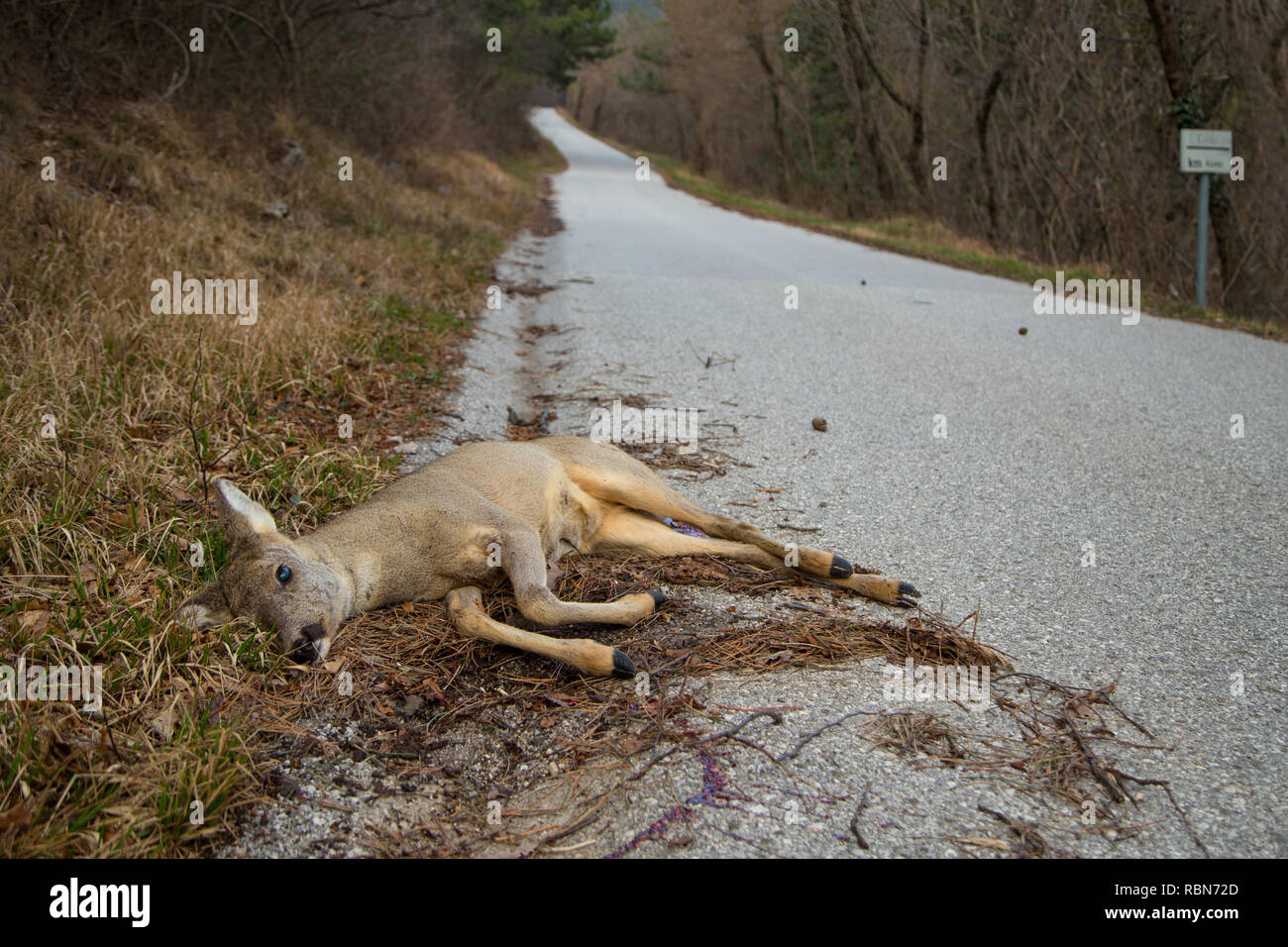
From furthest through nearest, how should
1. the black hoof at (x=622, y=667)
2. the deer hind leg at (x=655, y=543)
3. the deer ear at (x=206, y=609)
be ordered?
1. the deer hind leg at (x=655, y=543)
2. the deer ear at (x=206, y=609)
3. the black hoof at (x=622, y=667)

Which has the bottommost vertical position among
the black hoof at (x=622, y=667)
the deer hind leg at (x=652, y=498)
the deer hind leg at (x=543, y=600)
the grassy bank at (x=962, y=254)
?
the black hoof at (x=622, y=667)

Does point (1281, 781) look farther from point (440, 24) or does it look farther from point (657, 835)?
point (440, 24)

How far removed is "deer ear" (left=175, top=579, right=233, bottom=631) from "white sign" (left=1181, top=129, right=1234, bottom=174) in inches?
485

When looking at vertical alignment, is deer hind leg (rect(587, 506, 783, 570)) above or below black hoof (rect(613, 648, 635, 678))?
above

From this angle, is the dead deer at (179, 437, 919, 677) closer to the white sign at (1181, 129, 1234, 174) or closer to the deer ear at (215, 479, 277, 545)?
the deer ear at (215, 479, 277, 545)

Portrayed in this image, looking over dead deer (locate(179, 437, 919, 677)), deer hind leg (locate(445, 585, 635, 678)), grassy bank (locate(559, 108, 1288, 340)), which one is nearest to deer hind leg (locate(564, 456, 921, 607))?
dead deer (locate(179, 437, 919, 677))

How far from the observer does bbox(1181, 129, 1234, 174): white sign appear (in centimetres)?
1159

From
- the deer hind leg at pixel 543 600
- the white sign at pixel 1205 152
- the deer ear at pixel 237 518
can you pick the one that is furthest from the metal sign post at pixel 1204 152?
the deer ear at pixel 237 518

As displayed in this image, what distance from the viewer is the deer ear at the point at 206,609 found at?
3418mm

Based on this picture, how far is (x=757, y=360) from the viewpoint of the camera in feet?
28.8

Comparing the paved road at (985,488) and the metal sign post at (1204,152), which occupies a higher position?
the metal sign post at (1204,152)

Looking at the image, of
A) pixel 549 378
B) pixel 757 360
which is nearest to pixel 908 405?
pixel 757 360

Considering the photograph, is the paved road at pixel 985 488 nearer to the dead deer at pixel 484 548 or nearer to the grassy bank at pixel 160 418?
the dead deer at pixel 484 548

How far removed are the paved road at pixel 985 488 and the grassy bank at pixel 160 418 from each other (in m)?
1.08
